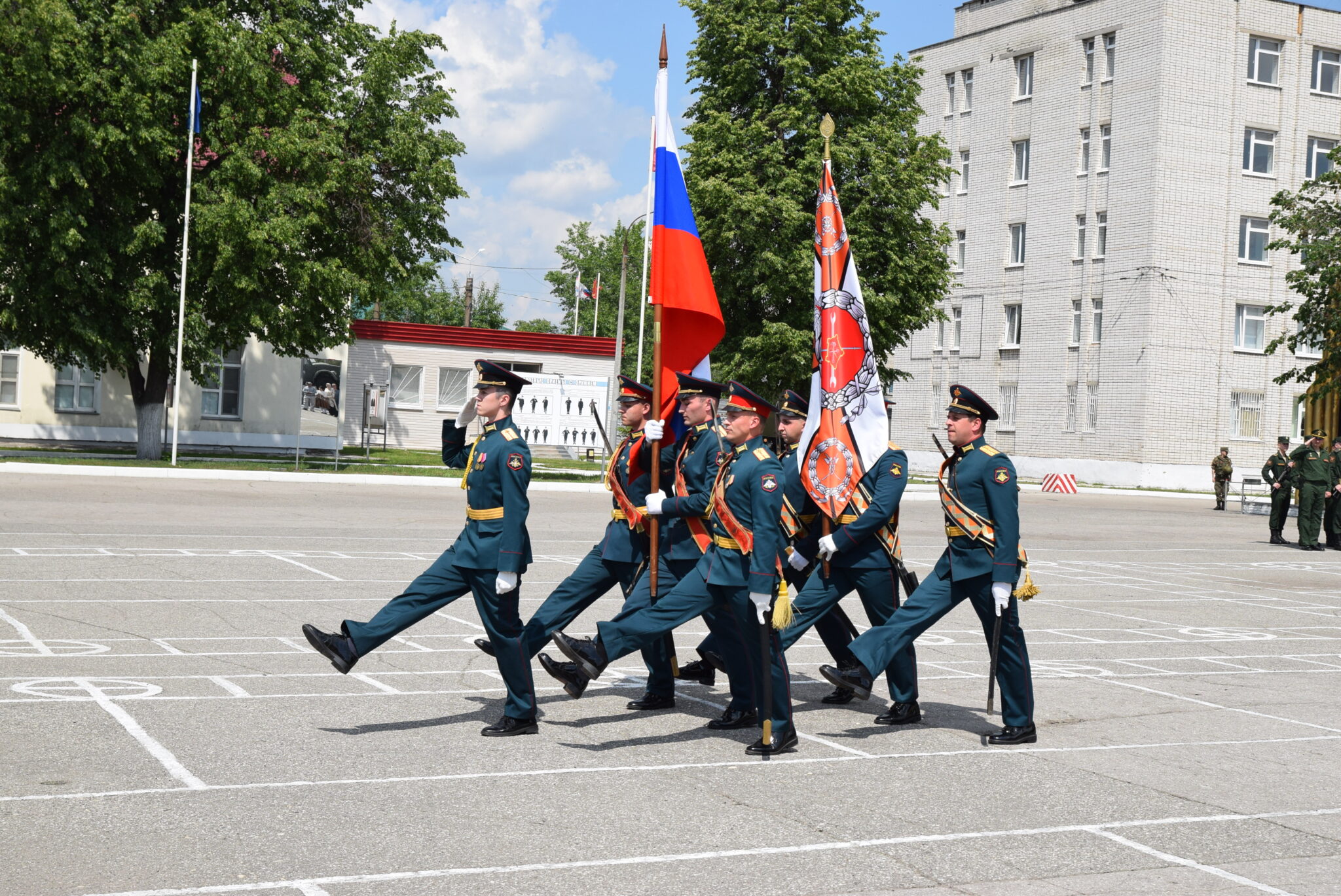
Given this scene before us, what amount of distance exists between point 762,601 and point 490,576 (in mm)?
1544

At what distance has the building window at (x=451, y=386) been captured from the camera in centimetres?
5209

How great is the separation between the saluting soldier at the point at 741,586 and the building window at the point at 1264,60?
49.1 m

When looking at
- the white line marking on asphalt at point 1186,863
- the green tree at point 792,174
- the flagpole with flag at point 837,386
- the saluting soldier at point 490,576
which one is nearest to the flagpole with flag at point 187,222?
the green tree at point 792,174

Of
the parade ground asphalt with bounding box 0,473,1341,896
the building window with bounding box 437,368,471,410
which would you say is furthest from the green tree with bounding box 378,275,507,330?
Result: the parade ground asphalt with bounding box 0,473,1341,896

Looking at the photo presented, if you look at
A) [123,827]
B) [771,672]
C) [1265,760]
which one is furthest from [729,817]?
[1265,760]

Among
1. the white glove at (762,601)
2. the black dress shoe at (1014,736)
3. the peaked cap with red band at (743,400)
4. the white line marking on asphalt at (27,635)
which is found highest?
the peaked cap with red band at (743,400)

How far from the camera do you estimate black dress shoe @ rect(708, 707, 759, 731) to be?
8484 mm

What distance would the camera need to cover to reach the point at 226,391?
44188mm

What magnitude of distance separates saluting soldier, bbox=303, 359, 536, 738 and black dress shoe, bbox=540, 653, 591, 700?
0.14 m

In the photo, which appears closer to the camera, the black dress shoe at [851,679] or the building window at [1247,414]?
the black dress shoe at [851,679]

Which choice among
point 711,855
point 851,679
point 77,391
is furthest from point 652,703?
point 77,391

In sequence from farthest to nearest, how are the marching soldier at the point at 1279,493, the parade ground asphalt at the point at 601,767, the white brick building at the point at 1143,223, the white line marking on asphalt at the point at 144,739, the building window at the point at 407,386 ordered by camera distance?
1. the building window at the point at 407,386
2. the white brick building at the point at 1143,223
3. the marching soldier at the point at 1279,493
4. the white line marking on asphalt at the point at 144,739
5. the parade ground asphalt at the point at 601,767

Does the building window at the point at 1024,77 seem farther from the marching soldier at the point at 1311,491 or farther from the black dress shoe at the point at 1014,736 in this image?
the black dress shoe at the point at 1014,736

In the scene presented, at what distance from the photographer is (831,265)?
36.2ft
